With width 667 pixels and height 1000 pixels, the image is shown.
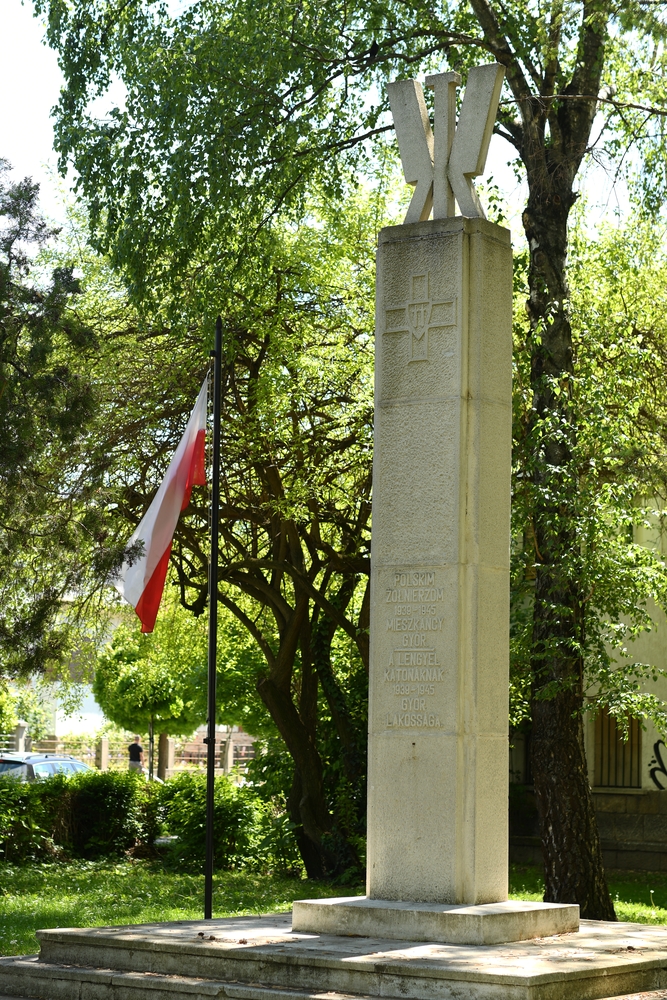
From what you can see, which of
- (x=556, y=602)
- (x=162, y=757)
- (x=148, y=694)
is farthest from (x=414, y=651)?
(x=162, y=757)

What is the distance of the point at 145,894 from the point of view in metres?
17.9

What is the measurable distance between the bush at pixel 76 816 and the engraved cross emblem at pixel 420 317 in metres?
14.6

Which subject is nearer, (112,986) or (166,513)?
(112,986)

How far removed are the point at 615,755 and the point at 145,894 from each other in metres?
8.86

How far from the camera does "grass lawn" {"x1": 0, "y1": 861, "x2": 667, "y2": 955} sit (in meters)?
14.9

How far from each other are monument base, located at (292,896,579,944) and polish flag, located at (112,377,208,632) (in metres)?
2.92

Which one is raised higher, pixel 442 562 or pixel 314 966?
pixel 442 562

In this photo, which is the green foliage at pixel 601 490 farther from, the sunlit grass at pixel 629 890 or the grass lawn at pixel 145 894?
the grass lawn at pixel 145 894

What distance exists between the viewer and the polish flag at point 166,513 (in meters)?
11.2

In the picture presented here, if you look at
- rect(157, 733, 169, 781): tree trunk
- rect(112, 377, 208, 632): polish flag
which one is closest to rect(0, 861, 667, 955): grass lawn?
rect(112, 377, 208, 632): polish flag

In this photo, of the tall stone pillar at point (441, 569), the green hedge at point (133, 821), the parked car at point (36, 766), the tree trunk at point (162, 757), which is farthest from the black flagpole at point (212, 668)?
the tree trunk at point (162, 757)

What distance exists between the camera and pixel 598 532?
44.5 feet

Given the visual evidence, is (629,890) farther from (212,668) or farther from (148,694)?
(148,694)

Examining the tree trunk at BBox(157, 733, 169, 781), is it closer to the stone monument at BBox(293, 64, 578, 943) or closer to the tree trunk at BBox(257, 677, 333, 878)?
the tree trunk at BBox(257, 677, 333, 878)
